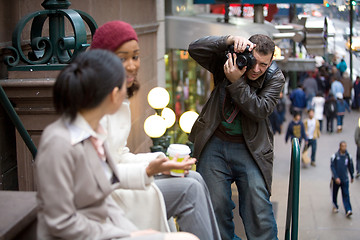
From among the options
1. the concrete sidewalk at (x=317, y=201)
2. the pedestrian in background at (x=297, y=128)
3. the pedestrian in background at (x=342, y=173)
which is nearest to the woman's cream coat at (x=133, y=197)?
the concrete sidewalk at (x=317, y=201)

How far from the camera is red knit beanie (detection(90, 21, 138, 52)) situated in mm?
2705

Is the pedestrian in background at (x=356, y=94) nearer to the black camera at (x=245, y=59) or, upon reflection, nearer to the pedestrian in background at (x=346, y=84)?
the pedestrian in background at (x=346, y=84)

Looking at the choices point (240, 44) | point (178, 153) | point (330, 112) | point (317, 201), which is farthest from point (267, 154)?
point (330, 112)

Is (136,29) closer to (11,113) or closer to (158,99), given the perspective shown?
(158,99)

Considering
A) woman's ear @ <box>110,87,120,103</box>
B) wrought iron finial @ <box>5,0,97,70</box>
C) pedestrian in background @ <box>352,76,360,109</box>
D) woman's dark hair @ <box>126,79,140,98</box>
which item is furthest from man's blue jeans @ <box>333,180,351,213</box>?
pedestrian in background @ <box>352,76,360,109</box>

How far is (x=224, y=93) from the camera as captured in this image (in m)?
4.06

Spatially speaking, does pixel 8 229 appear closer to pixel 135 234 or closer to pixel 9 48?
pixel 135 234

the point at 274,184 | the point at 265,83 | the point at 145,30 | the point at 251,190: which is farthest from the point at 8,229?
the point at 274,184

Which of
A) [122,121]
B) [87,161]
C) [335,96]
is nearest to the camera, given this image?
[87,161]

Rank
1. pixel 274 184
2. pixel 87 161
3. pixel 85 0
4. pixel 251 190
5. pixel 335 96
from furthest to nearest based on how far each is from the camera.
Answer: pixel 335 96, pixel 274 184, pixel 85 0, pixel 251 190, pixel 87 161

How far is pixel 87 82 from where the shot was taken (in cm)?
219

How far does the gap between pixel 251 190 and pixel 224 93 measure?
726 mm

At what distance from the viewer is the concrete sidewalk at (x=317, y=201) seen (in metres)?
11.2

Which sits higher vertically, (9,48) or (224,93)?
(9,48)
